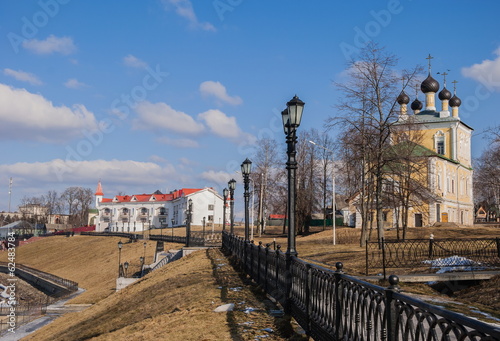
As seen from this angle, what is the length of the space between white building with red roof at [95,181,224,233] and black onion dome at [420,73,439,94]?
4947 cm

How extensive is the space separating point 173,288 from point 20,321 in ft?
58.9

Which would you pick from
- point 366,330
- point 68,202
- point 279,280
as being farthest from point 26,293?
point 68,202

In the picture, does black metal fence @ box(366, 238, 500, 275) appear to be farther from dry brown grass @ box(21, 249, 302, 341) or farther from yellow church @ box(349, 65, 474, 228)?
yellow church @ box(349, 65, 474, 228)

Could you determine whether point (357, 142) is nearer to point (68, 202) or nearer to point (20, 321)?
point (20, 321)

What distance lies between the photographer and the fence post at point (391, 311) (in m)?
4.27

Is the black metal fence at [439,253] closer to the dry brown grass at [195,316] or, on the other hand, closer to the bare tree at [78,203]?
the dry brown grass at [195,316]

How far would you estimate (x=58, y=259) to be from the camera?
65062mm

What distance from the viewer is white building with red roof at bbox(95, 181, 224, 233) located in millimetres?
95312

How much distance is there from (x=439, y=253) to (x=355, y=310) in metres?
18.3

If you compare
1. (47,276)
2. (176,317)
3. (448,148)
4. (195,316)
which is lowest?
(47,276)

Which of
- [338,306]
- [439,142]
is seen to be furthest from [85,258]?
[338,306]

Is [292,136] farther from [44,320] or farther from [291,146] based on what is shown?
[44,320]

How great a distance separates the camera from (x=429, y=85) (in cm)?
5588

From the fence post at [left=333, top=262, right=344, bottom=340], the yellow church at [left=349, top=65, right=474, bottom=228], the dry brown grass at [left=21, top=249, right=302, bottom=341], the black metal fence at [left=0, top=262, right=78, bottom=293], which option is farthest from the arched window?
the fence post at [left=333, top=262, right=344, bottom=340]
